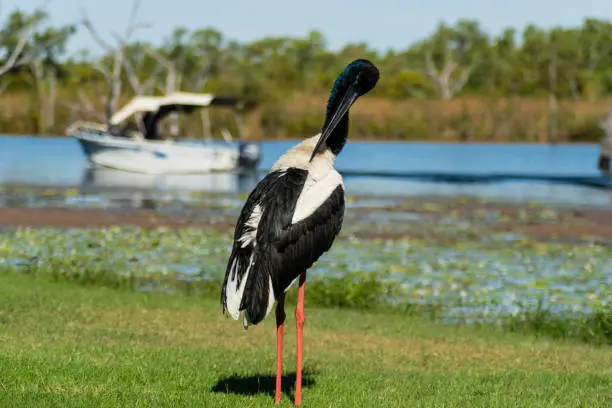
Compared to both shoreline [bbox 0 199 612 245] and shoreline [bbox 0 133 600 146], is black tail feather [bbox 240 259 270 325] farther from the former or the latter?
shoreline [bbox 0 133 600 146]

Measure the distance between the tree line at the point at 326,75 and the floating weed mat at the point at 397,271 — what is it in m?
78.7

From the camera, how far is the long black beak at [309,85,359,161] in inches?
338

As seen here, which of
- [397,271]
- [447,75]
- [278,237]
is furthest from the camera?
[447,75]

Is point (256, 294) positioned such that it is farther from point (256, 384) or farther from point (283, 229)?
point (256, 384)

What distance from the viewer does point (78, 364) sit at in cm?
991

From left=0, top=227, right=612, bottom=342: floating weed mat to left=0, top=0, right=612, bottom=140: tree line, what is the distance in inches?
3098

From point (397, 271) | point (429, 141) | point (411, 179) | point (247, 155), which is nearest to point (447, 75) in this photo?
A: point (429, 141)

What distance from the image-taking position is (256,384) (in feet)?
32.1

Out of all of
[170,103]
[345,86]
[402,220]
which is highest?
[345,86]

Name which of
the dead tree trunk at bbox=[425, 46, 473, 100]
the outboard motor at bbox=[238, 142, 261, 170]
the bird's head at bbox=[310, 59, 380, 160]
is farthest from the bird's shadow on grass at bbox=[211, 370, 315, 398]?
the dead tree trunk at bbox=[425, 46, 473, 100]

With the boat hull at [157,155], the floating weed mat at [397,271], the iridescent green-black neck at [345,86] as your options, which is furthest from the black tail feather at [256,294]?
the boat hull at [157,155]

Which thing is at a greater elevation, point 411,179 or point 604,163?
point 604,163

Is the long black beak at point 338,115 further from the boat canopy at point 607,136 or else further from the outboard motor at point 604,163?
the outboard motor at point 604,163

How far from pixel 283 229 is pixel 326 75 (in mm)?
144682
